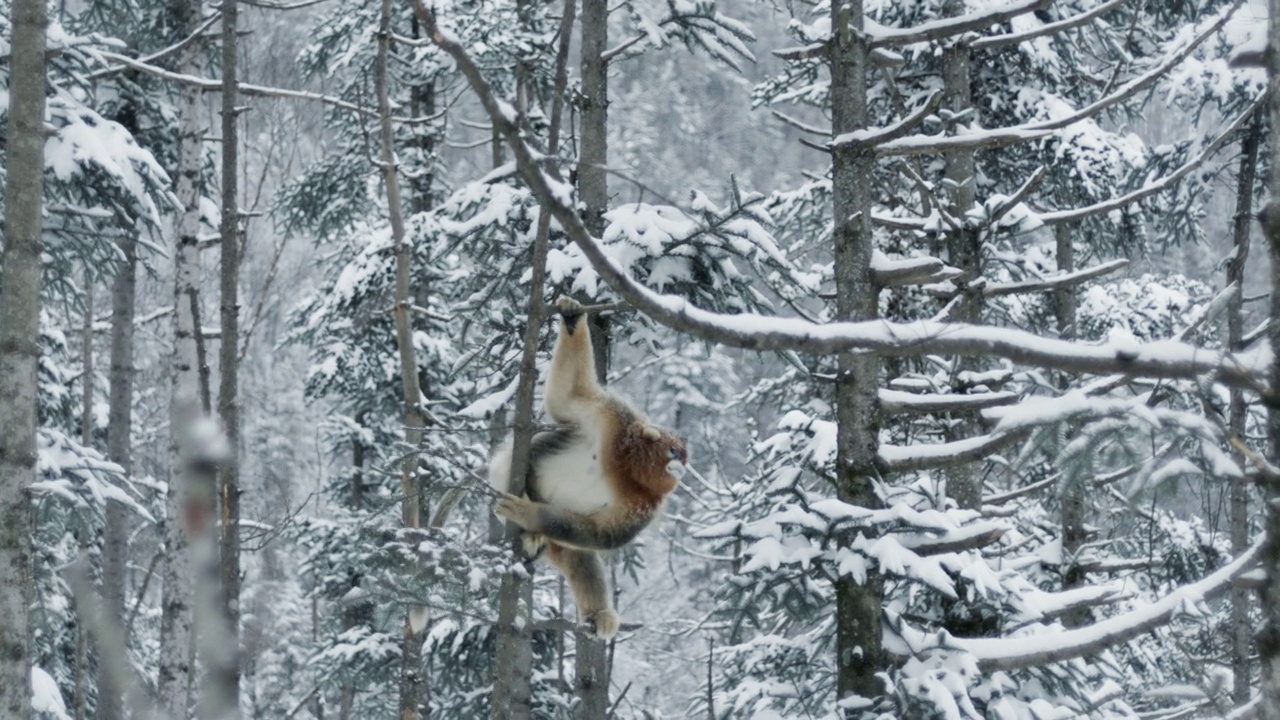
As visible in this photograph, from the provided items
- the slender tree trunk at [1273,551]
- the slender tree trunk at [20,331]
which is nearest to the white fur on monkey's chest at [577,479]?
the slender tree trunk at [20,331]

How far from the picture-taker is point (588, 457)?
5.89 metres

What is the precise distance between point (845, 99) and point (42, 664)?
1054 cm

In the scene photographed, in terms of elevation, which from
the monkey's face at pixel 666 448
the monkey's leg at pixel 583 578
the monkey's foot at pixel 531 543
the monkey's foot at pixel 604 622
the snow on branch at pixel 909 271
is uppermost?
the snow on branch at pixel 909 271

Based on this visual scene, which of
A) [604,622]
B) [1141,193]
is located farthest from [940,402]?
[604,622]

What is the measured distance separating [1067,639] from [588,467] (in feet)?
8.03

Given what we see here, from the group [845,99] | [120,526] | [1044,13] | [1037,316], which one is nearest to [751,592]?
[845,99]

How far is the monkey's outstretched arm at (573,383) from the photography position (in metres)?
5.71

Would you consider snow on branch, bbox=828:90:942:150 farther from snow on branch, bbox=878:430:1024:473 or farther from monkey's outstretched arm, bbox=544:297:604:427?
monkey's outstretched arm, bbox=544:297:604:427

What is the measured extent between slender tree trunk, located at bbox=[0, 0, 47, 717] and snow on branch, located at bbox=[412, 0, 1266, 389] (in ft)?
14.0

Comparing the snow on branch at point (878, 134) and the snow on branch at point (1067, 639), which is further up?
the snow on branch at point (878, 134)

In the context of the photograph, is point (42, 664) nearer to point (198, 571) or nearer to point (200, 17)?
point (200, 17)

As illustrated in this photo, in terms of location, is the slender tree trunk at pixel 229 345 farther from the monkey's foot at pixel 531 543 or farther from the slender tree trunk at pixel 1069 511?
the slender tree trunk at pixel 1069 511

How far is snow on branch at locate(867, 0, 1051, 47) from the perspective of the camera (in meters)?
5.74

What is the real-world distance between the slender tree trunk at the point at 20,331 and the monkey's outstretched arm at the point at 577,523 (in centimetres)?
278
